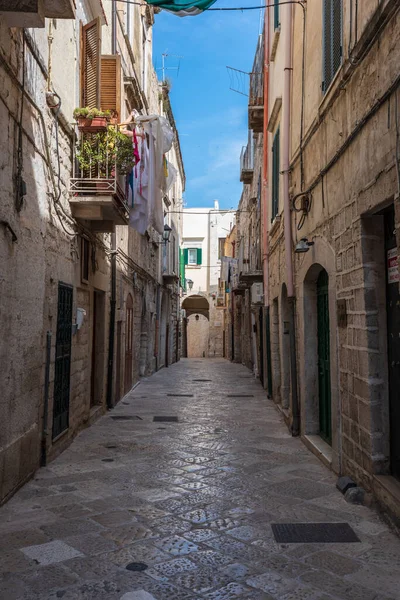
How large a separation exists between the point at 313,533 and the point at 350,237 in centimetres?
249

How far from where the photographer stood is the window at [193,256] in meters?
36.9

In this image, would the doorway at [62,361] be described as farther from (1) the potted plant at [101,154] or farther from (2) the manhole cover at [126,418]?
(2) the manhole cover at [126,418]

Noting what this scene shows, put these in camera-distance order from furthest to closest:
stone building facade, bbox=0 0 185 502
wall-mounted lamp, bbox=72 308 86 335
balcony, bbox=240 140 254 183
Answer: balcony, bbox=240 140 254 183 < wall-mounted lamp, bbox=72 308 86 335 < stone building facade, bbox=0 0 185 502

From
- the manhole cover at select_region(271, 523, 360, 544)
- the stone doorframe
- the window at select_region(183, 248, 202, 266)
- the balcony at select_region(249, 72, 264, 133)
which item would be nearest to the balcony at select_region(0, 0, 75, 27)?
the stone doorframe

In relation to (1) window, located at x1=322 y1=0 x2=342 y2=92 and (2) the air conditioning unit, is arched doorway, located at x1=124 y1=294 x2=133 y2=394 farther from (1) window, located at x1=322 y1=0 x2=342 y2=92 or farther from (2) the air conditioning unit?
(1) window, located at x1=322 y1=0 x2=342 y2=92

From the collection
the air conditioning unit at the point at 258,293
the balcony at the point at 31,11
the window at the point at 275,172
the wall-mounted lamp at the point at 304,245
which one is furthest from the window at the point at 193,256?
the balcony at the point at 31,11

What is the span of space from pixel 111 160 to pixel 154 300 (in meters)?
12.1

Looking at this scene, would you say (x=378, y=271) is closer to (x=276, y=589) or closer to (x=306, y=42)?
(x=276, y=589)

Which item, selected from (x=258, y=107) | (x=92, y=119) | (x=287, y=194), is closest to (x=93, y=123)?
(x=92, y=119)

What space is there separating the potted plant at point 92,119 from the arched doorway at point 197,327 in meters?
32.8

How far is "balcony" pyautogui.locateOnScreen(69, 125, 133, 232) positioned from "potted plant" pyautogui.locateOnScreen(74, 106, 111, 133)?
0.31 feet

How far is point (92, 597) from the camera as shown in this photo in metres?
2.82

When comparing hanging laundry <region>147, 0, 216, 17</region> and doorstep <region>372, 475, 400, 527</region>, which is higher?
hanging laundry <region>147, 0, 216, 17</region>

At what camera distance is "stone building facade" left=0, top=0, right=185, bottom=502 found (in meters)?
4.46
